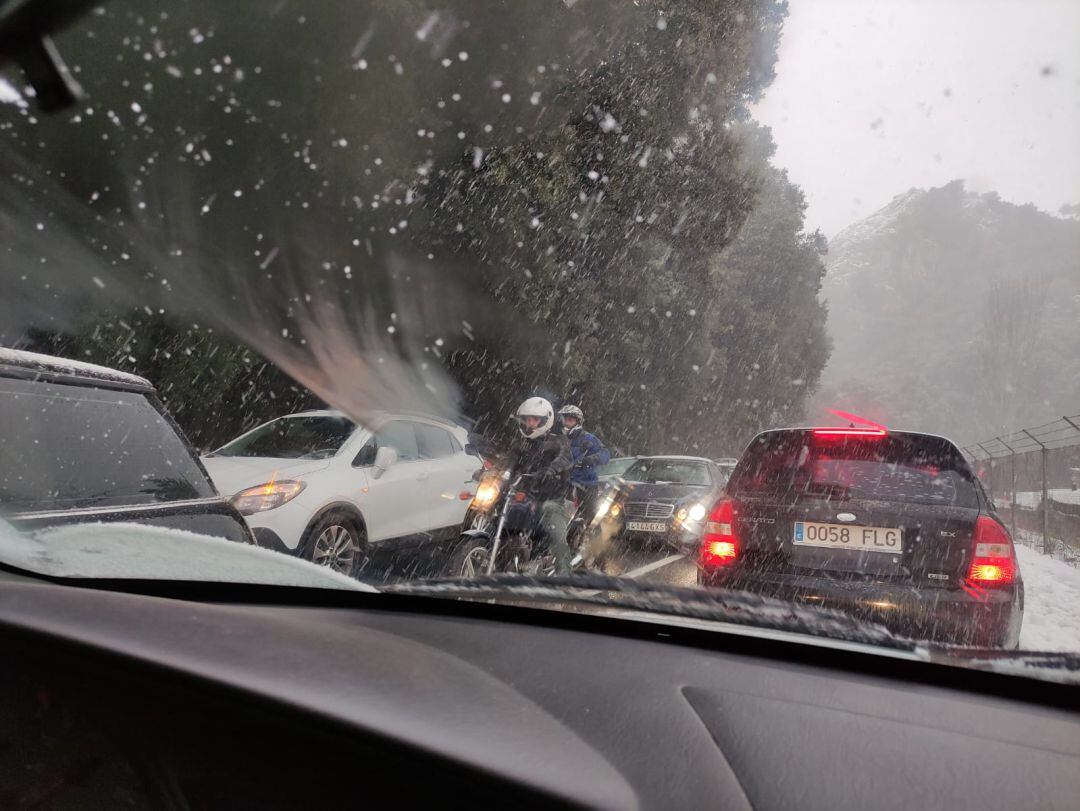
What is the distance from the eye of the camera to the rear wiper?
5.34 ft

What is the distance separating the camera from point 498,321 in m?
14.4

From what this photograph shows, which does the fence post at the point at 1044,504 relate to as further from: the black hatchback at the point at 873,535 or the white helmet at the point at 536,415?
the white helmet at the point at 536,415

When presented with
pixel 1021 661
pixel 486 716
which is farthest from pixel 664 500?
pixel 486 716

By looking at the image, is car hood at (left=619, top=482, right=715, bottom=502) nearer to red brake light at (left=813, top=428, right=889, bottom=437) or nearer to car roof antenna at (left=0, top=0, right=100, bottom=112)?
red brake light at (left=813, top=428, right=889, bottom=437)

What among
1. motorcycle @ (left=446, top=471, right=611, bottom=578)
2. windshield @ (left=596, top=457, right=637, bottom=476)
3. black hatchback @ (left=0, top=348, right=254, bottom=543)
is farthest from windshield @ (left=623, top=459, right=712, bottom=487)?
black hatchback @ (left=0, top=348, right=254, bottom=543)

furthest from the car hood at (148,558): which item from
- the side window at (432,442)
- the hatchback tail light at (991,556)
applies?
the side window at (432,442)

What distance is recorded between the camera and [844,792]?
118 centimetres

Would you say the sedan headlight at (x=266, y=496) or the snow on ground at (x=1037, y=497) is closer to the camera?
the snow on ground at (x=1037, y=497)

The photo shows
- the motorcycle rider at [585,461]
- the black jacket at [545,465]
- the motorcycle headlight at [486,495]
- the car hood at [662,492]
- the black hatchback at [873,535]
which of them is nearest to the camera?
the black hatchback at [873,535]

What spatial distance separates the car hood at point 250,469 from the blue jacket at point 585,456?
2.12 metres

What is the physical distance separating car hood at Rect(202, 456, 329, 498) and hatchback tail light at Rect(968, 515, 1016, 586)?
3.56m

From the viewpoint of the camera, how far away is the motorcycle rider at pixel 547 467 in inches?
189

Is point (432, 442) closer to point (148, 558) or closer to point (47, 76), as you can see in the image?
point (47, 76)

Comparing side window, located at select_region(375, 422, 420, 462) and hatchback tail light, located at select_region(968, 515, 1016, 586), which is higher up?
side window, located at select_region(375, 422, 420, 462)
